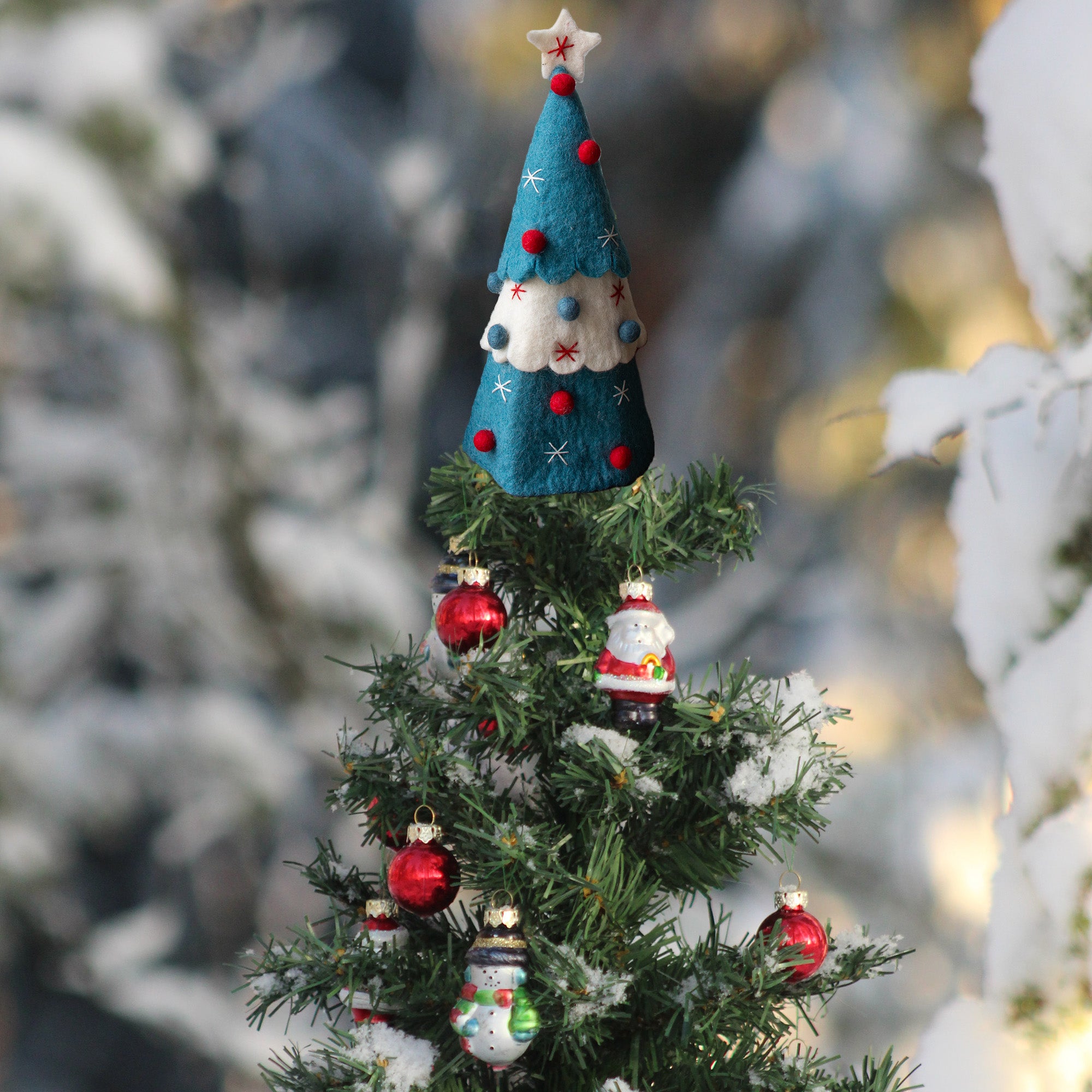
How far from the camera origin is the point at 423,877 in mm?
513

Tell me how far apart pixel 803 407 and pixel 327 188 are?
51cm

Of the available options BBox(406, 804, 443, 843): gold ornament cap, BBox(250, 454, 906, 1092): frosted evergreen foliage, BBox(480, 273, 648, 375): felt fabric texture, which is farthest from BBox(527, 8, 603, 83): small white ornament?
BBox(406, 804, 443, 843): gold ornament cap

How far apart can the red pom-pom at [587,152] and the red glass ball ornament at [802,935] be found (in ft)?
1.27

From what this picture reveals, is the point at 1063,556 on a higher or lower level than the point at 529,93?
lower

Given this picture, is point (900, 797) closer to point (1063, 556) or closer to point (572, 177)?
point (1063, 556)

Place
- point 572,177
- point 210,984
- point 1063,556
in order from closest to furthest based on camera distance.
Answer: point 572,177
point 1063,556
point 210,984

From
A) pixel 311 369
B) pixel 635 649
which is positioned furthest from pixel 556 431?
pixel 311 369

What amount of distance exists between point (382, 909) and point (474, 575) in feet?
0.59

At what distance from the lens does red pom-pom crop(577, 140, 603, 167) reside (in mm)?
530

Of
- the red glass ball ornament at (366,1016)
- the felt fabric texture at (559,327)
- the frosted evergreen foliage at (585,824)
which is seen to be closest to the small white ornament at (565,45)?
the felt fabric texture at (559,327)

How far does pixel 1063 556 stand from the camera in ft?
3.01

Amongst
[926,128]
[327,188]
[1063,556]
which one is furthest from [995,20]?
[327,188]

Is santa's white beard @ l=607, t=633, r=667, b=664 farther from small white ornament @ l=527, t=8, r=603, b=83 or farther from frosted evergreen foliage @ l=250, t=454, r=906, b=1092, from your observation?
small white ornament @ l=527, t=8, r=603, b=83

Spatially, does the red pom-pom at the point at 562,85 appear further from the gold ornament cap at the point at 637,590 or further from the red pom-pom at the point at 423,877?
the red pom-pom at the point at 423,877
